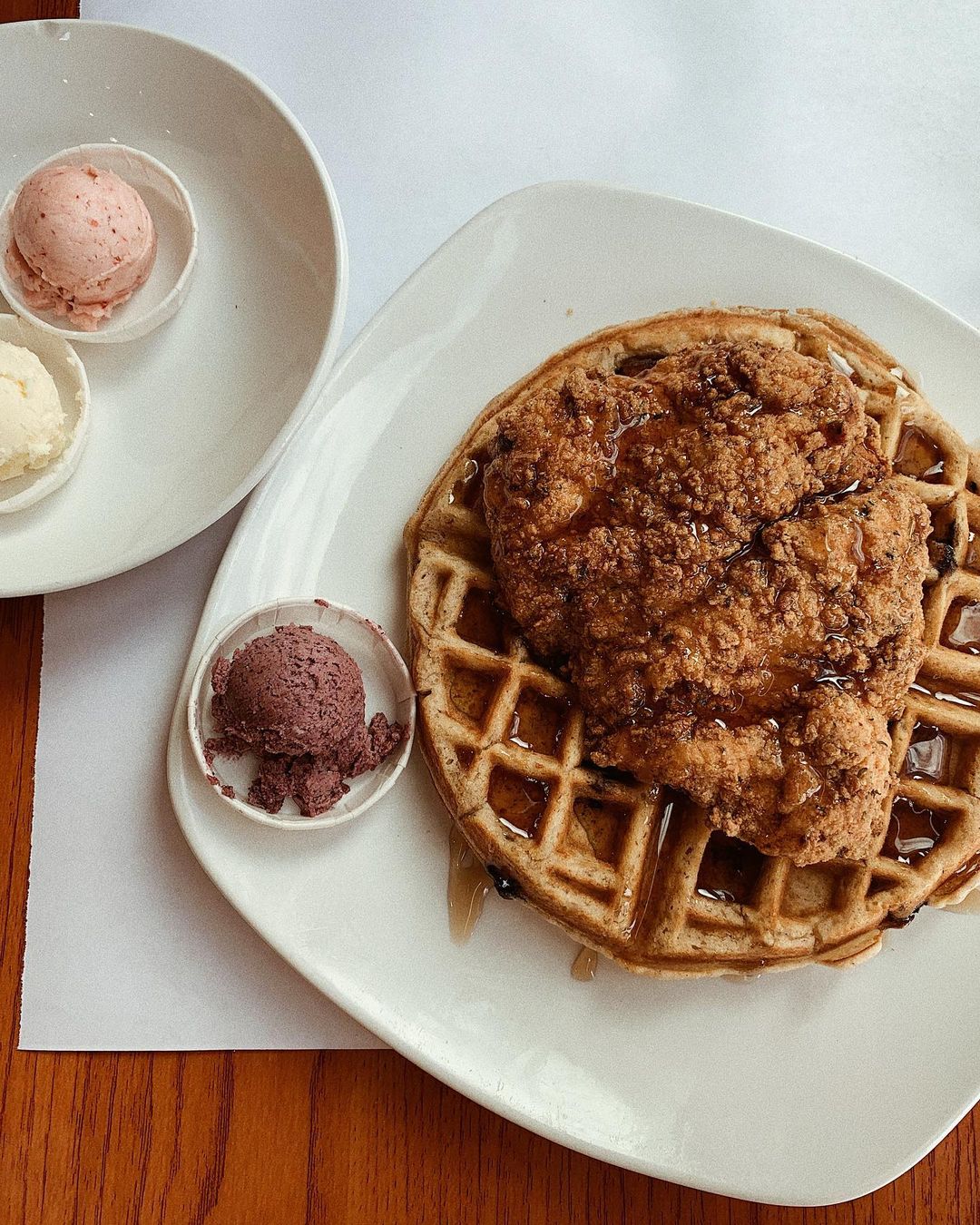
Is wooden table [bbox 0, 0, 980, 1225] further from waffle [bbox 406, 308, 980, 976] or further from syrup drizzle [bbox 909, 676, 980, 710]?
syrup drizzle [bbox 909, 676, 980, 710]

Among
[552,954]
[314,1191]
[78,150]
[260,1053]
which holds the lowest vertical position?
[314,1191]

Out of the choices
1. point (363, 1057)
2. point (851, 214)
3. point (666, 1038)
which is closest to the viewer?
point (666, 1038)

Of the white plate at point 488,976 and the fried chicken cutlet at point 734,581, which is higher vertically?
the fried chicken cutlet at point 734,581

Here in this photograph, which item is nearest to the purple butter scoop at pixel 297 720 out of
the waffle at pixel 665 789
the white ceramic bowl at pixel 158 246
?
the waffle at pixel 665 789

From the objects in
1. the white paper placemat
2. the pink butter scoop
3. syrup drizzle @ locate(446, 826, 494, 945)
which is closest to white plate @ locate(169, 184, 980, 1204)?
syrup drizzle @ locate(446, 826, 494, 945)

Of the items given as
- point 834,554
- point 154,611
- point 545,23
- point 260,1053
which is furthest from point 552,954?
point 545,23

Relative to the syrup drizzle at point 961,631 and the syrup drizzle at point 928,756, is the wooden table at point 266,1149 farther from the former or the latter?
the syrup drizzle at point 961,631

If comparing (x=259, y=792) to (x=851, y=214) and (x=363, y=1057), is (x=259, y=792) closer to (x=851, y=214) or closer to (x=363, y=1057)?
(x=363, y=1057)
